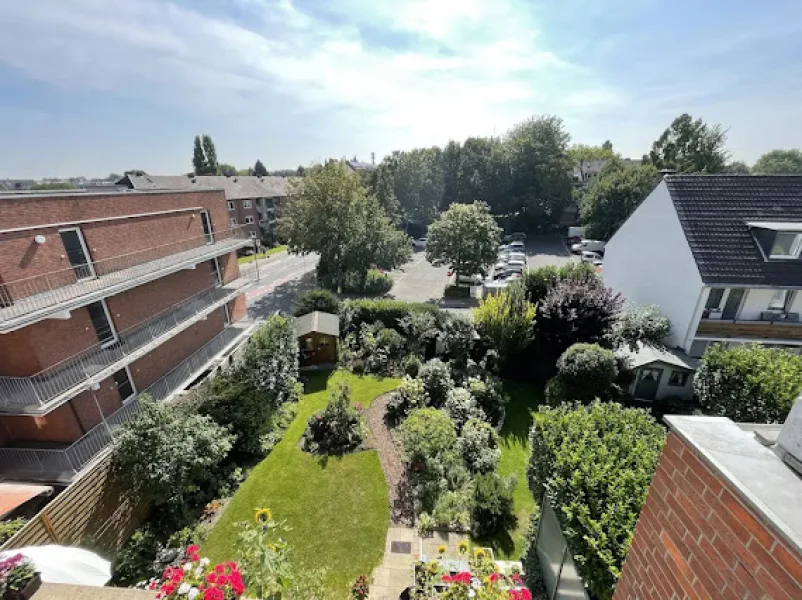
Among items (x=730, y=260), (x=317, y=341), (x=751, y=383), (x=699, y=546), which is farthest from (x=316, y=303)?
(x=730, y=260)

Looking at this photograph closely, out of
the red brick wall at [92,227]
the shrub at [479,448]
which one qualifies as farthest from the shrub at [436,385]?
the red brick wall at [92,227]

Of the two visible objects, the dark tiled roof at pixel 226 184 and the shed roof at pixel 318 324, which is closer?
the shed roof at pixel 318 324

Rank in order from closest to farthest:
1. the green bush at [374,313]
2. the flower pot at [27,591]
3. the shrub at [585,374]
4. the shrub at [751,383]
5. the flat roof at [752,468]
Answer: the flat roof at [752,468]
the flower pot at [27,591]
the shrub at [751,383]
the shrub at [585,374]
the green bush at [374,313]

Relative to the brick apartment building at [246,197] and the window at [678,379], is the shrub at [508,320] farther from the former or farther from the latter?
the brick apartment building at [246,197]

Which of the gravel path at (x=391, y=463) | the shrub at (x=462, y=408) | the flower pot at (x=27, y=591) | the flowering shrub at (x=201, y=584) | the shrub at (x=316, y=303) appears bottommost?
the gravel path at (x=391, y=463)

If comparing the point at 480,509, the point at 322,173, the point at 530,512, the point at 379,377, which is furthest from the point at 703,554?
the point at 322,173

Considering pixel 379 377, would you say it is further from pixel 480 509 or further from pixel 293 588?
pixel 293 588
